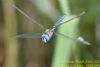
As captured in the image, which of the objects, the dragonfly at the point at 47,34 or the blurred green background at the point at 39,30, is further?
the blurred green background at the point at 39,30

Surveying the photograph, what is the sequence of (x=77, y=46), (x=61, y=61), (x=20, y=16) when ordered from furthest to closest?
1. (x=20, y=16)
2. (x=77, y=46)
3. (x=61, y=61)

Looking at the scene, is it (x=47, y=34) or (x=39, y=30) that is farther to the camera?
(x=39, y=30)

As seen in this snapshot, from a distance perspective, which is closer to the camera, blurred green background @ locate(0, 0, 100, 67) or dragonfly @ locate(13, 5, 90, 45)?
dragonfly @ locate(13, 5, 90, 45)

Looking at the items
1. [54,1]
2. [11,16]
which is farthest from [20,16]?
[54,1]

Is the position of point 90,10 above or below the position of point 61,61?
above

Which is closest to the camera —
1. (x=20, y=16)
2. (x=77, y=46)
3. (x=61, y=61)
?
(x=61, y=61)

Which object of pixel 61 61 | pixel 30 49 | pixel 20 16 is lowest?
pixel 61 61

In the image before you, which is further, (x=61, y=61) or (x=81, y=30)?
(x=81, y=30)

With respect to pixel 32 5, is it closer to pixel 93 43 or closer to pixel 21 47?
pixel 21 47
